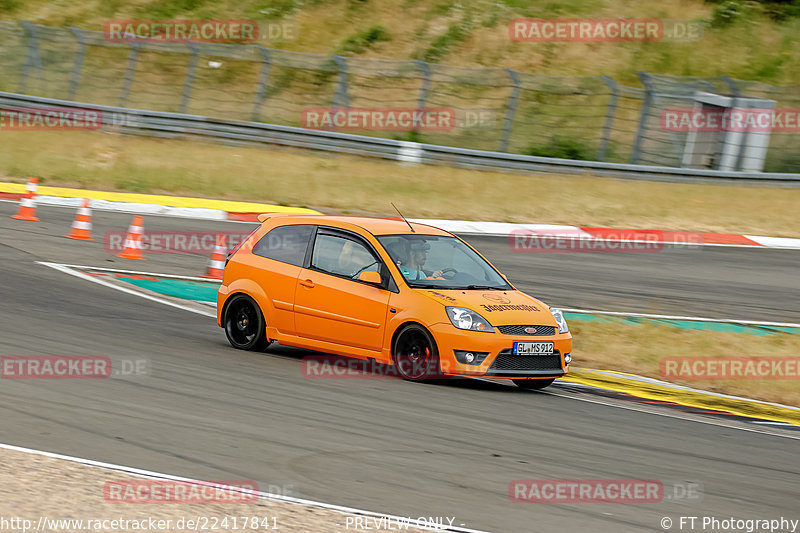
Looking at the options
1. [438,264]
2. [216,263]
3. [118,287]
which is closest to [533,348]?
[438,264]

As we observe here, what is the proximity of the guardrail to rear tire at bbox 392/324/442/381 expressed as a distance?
16532 mm

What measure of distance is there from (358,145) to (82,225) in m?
10.1

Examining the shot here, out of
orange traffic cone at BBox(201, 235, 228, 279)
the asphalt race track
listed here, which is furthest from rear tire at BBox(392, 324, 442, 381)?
orange traffic cone at BBox(201, 235, 228, 279)

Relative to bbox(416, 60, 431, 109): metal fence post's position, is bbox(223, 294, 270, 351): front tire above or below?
below

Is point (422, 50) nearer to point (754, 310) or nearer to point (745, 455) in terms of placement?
point (754, 310)

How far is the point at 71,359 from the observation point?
944cm

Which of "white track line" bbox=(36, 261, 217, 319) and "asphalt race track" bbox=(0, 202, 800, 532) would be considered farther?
"white track line" bbox=(36, 261, 217, 319)

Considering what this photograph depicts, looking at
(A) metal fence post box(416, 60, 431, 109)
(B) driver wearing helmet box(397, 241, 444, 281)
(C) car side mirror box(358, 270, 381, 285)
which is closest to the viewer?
(C) car side mirror box(358, 270, 381, 285)

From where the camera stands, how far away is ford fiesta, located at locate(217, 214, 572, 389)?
9.48 metres

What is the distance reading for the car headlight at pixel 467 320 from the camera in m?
9.41

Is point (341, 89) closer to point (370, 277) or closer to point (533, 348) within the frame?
point (370, 277)

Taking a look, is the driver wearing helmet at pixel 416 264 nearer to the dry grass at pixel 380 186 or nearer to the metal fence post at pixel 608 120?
the dry grass at pixel 380 186

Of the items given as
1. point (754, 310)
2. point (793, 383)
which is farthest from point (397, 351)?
point (754, 310)

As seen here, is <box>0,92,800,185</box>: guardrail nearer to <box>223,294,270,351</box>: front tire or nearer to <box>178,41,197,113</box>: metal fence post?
<box>178,41,197,113</box>: metal fence post
